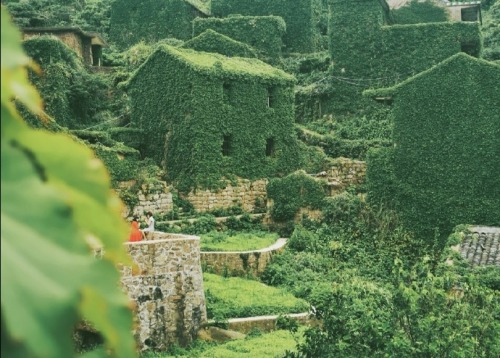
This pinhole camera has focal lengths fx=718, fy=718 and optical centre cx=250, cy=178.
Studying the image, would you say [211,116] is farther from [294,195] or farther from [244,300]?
[244,300]

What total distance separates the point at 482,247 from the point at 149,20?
109ft

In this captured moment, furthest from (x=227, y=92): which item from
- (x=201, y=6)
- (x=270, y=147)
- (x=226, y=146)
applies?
(x=201, y=6)

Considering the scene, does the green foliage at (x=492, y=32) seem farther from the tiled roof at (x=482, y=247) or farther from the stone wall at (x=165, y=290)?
the stone wall at (x=165, y=290)

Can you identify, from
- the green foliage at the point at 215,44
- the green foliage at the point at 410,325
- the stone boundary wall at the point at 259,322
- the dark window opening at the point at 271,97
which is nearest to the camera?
the green foliage at the point at 410,325

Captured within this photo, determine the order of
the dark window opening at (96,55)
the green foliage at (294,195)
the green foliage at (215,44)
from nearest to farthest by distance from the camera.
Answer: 1. the green foliage at (294,195)
2. the green foliage at (215,44)
3. the dark window opening at (96,55)

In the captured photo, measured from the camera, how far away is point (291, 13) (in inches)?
1725

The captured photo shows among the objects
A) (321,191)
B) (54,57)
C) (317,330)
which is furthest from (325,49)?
(317,330)

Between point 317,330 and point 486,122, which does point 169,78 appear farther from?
point 317,330

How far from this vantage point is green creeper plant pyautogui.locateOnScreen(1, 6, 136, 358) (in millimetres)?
822

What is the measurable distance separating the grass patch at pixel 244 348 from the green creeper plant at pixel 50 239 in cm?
1232

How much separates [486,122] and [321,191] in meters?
6.07

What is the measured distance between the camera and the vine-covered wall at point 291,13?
43250 mm

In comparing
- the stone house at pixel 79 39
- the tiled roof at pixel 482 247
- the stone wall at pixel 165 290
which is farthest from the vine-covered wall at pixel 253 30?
the stone wall at pixel 165 290

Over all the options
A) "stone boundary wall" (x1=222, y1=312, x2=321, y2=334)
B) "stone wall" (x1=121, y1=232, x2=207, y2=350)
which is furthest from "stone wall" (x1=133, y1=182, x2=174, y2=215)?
"stone wall" (x1=121, y1=232, x2=207, y2=350)
